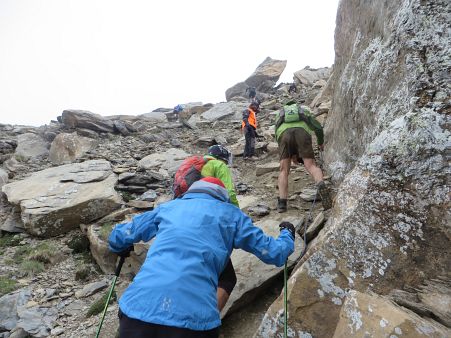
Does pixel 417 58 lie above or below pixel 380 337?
above

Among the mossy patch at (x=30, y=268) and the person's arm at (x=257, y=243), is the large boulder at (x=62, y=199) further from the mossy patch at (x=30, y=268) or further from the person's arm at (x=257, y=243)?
the person's arm at (x=257, y=243)

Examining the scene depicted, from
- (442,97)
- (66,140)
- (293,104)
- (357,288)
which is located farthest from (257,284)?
(66,140)

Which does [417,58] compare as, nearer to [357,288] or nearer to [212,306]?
[357,288]

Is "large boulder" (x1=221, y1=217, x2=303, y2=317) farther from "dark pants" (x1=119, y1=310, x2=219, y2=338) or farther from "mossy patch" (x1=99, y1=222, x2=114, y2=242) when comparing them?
"mossy patch" (x1=99, y1=222, x2=114, y2=242)

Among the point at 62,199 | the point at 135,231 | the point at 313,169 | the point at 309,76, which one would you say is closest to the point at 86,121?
the point at 62,199

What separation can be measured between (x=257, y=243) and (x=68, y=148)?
14.1 m

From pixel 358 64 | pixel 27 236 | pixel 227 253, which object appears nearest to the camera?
pixel 227 253

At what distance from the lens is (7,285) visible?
7098 mm

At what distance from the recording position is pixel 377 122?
15.4 feet

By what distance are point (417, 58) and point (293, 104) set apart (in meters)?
3.42

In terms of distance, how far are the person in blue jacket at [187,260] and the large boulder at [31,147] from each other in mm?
14971

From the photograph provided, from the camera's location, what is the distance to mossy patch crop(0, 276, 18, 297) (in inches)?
274

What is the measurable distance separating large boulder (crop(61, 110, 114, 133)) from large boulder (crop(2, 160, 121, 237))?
7318 millimetres

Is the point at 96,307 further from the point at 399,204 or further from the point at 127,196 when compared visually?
the point at 399,204
